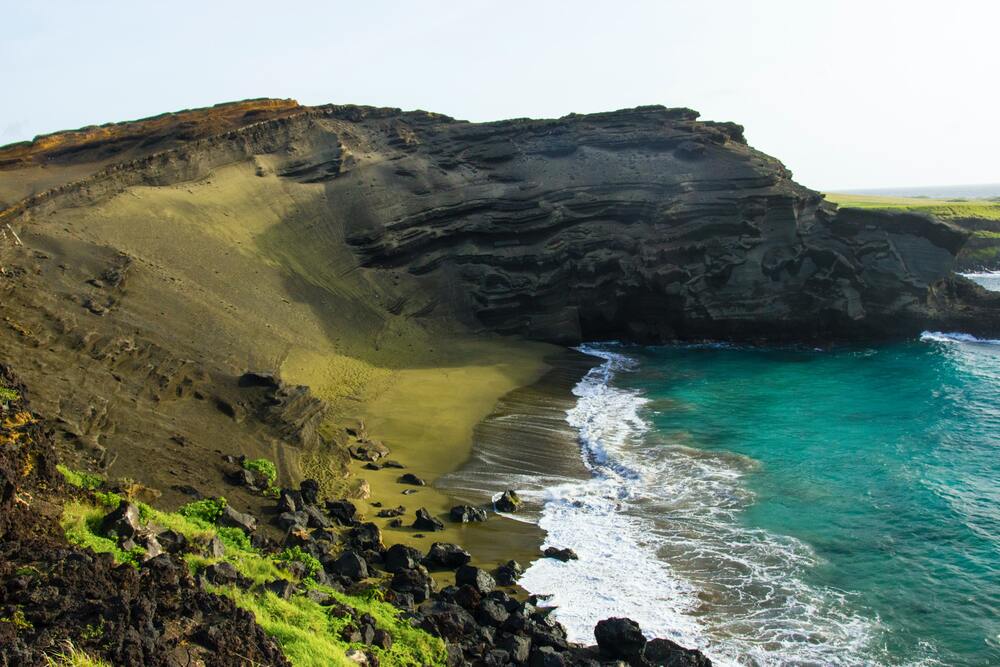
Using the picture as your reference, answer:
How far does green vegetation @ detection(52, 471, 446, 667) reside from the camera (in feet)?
35.6

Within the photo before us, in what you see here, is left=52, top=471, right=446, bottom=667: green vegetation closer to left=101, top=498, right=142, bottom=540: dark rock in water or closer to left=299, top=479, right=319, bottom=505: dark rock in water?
left=101, top=498, right=142, bottom=540: dark rock in water

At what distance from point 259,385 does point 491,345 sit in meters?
19.5

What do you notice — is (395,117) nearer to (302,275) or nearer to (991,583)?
(302,275)

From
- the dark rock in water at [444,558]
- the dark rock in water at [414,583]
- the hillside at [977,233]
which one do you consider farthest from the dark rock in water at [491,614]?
the hillside at [977,233]

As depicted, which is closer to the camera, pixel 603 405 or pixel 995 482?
pixel 995 482

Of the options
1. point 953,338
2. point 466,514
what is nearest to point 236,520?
point 466,514

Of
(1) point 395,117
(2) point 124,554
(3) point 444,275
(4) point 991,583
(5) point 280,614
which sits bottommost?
(4) point 991,583

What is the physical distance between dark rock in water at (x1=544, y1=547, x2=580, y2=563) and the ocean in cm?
20

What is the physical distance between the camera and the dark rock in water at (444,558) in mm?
17672

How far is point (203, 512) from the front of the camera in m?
16.3

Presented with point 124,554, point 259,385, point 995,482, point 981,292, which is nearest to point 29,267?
point 259,385

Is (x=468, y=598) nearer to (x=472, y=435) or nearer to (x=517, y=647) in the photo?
(x=517, y=647)

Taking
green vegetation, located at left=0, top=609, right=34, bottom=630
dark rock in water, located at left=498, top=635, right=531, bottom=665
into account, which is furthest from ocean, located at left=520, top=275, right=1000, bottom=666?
green vegetation, located at left=0, top=609, right=34, bottom=630

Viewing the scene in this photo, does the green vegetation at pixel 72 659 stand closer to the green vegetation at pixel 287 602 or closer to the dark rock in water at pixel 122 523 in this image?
the green vegetation at pixel 287 602
